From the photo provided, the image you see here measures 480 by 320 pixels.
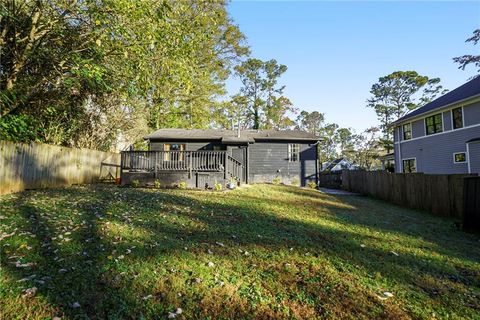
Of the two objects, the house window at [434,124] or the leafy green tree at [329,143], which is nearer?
the house window at [434,124]

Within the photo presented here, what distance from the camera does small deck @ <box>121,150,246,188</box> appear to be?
1234 cm

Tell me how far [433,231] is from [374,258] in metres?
4.25

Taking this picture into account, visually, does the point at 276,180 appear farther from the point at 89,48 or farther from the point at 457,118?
the point at 89,48

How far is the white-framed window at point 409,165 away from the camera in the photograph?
21378 mm

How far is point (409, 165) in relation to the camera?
2205 cm

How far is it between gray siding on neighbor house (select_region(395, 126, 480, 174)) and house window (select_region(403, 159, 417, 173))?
34 centimetres

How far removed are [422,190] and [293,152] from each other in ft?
34.0

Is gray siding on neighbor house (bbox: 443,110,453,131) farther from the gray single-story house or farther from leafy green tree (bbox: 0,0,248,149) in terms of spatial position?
leafy green tree (bbox: 0,0,248,149)

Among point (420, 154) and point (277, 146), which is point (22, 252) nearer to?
point (277, 146)

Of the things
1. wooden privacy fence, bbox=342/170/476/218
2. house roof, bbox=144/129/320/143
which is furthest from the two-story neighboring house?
house roof, bbox=144/129/320/143

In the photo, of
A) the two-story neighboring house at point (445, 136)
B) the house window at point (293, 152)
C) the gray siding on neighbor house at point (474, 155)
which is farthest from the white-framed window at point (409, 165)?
the house window at point (293, 152)

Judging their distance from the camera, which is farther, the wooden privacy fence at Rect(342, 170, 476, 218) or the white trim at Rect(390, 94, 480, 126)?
the white trim at Rect(390, 94, 480, 126)

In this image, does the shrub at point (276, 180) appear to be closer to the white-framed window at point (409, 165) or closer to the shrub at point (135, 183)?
the shrub at point (135, 183)

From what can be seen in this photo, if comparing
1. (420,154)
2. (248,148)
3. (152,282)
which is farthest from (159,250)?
(420,154)
